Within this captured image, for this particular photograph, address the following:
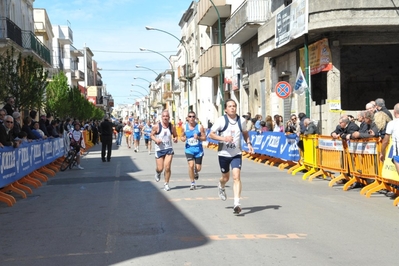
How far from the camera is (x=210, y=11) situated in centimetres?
3912

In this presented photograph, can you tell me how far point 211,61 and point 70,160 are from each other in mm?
22239

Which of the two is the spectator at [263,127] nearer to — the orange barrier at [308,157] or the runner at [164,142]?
the orange barrier at [308,157]

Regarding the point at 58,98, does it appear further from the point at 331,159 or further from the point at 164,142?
the point at 331,159

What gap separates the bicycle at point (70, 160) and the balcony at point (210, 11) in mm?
19785

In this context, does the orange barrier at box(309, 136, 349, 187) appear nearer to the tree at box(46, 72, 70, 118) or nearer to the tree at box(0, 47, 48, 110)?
the tree at box(0, 47, 48, 110)

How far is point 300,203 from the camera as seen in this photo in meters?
10.9

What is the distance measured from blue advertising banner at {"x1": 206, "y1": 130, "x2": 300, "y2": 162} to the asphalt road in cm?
343

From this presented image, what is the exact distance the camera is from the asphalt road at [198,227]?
264 inches

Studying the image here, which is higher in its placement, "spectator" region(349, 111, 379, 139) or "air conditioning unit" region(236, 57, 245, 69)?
"air conditioning unit" region(236, 57, 245, 69)

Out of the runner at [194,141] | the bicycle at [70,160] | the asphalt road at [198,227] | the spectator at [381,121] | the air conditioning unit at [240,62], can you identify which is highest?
the air conditioning unit at [240,62]

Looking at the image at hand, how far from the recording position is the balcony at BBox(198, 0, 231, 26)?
3859 cm

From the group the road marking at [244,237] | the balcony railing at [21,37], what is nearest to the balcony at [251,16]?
the balcony railing at [21,37]

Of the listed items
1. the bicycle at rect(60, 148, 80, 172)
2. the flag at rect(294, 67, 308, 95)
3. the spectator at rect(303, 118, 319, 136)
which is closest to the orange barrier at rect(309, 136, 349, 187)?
the spectator at rect(303, 118, 319, 136)

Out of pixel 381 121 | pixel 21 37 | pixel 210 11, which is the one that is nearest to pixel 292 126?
pixel 381 121
